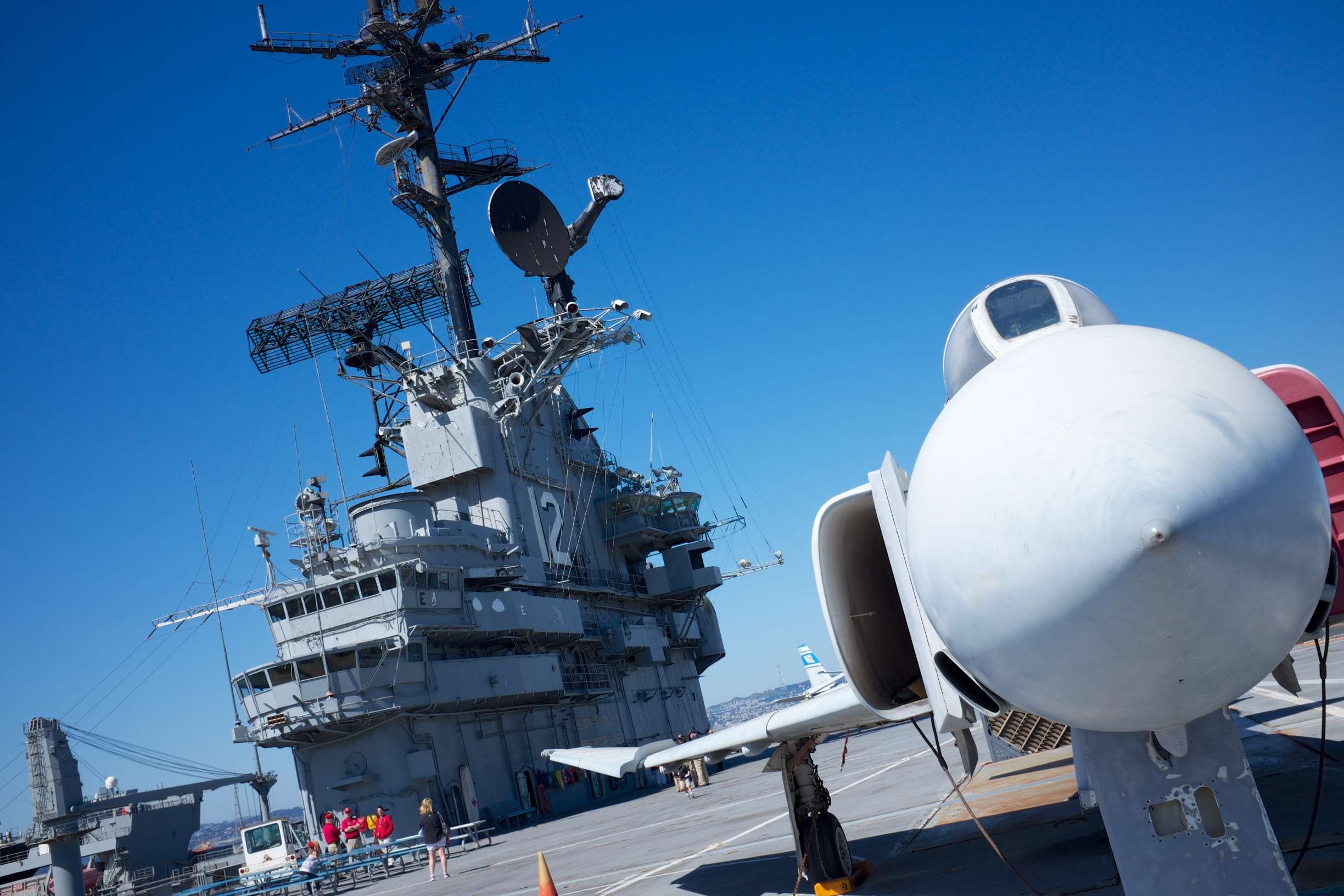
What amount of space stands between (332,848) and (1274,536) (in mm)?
24386

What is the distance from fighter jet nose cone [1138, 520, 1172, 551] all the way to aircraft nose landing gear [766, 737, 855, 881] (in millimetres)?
5899

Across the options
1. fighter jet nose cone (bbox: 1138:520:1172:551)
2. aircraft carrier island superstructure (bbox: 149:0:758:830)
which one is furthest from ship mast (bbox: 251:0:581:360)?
fighter jet nose cone (bbox: 1138:520:1172:551)

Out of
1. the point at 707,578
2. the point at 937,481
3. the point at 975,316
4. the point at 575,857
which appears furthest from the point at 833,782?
the point at 707,578

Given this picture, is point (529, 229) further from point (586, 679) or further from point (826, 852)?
point (826, 852)

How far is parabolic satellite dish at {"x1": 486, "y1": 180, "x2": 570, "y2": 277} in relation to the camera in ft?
98.4

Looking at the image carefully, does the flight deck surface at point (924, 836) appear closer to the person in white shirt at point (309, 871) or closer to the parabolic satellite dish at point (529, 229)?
the person in white shirt at point (309, 871)

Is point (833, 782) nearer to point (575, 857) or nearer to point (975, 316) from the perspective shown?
point (575, 857)

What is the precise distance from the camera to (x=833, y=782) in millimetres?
18641

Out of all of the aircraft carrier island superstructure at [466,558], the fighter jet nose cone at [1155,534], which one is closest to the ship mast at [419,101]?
the aircraft carrier island superstructure at [466,558]

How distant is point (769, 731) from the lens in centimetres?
765

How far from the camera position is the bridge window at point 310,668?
1040 inches

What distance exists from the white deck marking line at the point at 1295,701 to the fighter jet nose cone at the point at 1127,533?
939 cm

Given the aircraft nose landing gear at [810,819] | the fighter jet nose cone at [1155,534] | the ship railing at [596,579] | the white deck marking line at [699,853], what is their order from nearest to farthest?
1. the fighter jet nose cone at [1155,534]
2. the aircraft nose landing gear at [810,819]
3. the white deck marking line at [699,853]
4. the ship railing at [596,579]

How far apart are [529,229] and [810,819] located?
24.9m
